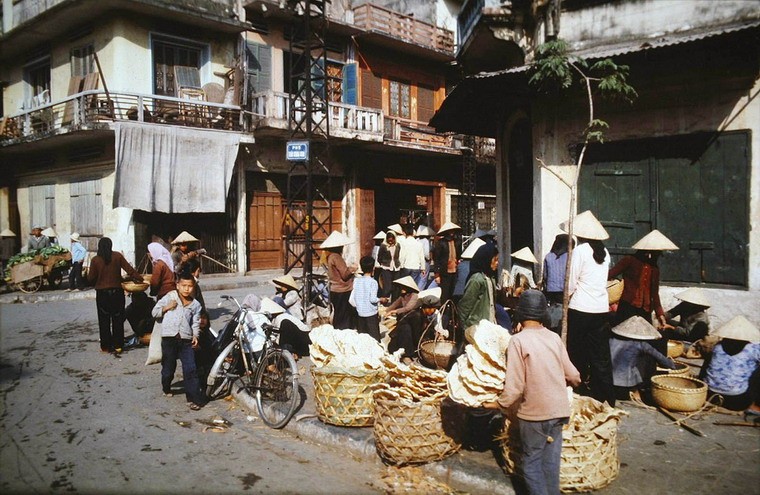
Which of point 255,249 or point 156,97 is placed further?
point 255,249

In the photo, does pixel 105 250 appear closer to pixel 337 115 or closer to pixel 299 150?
pixel 299 150

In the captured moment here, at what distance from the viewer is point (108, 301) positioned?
8125 millimetres

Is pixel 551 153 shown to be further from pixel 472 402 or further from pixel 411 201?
pixel 411 201

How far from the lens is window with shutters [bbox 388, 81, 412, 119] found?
74.1 ft

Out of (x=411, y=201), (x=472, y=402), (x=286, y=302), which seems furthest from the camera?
(x=411, y=201)

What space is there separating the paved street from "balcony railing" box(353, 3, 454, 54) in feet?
56.8

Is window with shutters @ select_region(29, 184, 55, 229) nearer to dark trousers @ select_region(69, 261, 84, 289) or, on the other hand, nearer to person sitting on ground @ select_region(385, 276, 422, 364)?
dark trousers @ select_region(69, 261, 84, 289)

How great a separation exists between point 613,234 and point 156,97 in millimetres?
13210

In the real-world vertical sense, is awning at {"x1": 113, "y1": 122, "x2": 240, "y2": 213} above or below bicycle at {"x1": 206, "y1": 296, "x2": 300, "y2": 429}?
above

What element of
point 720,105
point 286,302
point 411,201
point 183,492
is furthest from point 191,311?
point 411,201

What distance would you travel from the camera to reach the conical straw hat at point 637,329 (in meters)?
5.74

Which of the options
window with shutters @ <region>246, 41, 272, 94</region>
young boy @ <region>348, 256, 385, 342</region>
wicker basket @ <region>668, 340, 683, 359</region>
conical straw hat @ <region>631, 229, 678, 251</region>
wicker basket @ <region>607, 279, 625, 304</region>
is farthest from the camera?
window with shutters @ <region>246, 41, 272, 94</region>

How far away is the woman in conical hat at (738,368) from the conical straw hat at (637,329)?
65 centimetres

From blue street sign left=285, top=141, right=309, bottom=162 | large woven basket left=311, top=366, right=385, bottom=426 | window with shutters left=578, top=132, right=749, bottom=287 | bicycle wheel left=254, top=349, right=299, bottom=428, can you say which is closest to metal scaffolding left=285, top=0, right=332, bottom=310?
blue street sign left=285, top=141, right=309, bottom=162
